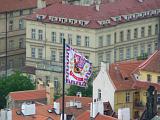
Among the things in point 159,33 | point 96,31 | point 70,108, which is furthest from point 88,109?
point 159,33

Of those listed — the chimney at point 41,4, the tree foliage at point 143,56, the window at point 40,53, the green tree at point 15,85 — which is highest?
the chimney at point 41,4

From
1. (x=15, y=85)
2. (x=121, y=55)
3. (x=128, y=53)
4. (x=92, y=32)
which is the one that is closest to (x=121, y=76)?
(x=15, y=85)

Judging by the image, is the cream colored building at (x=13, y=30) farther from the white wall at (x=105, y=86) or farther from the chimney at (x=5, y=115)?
the chimney at (x=5, y=115)

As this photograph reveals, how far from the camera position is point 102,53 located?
150625mm

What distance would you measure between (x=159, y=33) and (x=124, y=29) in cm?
649

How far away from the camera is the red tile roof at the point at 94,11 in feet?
495

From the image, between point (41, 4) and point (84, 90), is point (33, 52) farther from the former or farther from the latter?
point (84, 90)

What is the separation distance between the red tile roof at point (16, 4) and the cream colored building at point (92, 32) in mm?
6684

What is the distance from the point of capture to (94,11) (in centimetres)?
15238

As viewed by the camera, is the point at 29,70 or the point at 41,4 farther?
the point at 41,4

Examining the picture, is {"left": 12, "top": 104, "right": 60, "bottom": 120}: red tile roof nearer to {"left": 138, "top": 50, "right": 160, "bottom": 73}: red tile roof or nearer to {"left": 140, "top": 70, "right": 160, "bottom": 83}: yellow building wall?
{"left": 140, "top": 70, "right": 160, "bottom": 83}: yellow building wall

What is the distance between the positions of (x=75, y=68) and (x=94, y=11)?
7465 centimetres

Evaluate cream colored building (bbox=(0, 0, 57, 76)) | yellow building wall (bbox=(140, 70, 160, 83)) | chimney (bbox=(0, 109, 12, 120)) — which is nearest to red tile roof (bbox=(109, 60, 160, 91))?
yellow building wall (bbox=(140, 70, 160, 83))

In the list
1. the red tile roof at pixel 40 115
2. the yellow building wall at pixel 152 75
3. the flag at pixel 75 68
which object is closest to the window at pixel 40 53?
the yellow building wall at pixel 152 75
